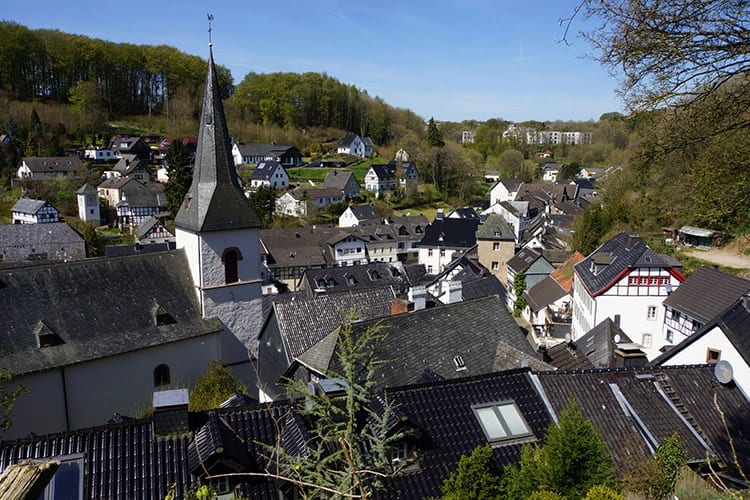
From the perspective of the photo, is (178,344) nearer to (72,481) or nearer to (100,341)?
(100,341)

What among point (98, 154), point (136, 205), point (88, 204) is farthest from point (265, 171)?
point (98, 154)

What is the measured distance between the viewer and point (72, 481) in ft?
27.6

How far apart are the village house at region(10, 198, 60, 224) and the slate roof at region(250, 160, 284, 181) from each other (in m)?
29.1

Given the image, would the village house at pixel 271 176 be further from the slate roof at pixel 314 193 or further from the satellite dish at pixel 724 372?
the satellite dish at pixel 724 372

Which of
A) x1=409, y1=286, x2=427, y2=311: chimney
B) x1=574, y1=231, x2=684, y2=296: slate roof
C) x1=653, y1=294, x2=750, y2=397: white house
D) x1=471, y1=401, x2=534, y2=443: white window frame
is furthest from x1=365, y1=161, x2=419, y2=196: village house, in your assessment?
x1=471, y1=401, x2=534, y2=443: white window frame

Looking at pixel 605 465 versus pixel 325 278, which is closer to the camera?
pixel 605 465

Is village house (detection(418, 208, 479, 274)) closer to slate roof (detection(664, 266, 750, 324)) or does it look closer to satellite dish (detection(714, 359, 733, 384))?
slate roof (detection(664, 266, 750, 324))

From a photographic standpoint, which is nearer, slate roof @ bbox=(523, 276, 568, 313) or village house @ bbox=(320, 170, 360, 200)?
slate roof @ bbox=(523, 276, 568, 313)

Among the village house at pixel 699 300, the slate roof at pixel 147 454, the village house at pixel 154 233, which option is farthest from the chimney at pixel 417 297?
the village house at pixel 154 233

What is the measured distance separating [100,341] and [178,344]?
8.25 ft

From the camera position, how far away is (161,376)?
63.2ft

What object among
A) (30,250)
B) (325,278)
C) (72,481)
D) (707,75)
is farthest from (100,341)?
(30,250)

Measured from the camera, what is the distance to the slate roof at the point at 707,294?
20203 millimetres

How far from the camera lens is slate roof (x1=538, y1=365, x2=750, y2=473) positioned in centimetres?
1053
